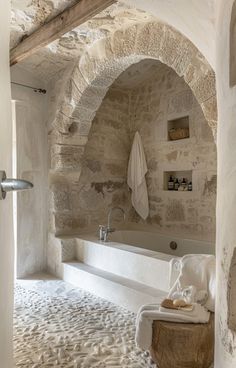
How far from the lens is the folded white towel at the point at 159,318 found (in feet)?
5.40

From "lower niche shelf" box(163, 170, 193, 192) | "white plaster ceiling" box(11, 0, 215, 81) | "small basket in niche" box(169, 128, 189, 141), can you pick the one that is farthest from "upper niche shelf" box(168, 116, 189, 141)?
"white plaster ceiling" box(11, 0, 215, 81)

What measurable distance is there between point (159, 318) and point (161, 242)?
233 cm

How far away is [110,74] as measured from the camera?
3.07 m

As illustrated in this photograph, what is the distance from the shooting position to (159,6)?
1489 mm

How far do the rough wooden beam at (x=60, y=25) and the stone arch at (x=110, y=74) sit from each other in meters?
0.51

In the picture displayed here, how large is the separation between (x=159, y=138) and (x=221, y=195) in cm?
321

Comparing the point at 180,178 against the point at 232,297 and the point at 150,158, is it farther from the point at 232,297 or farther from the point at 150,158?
the point at 232,297

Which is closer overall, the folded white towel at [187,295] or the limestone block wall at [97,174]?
the folded white towel at [187,295]

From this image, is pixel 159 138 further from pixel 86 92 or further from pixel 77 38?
pixel 77 38

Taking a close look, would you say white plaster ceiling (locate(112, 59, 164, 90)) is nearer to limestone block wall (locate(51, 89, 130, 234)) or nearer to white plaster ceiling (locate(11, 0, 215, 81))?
limestone block wall (locate(51, 89, 130, 234))

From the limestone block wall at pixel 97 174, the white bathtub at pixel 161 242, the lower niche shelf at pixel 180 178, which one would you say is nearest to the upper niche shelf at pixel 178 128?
the lower niche shelf at pixel 180 178

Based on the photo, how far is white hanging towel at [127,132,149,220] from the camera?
444 centimetres

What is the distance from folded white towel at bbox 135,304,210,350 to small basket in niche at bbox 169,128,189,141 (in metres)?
2.65

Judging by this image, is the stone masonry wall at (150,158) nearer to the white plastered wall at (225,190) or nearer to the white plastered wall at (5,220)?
the white plastered wall at (225,190)
